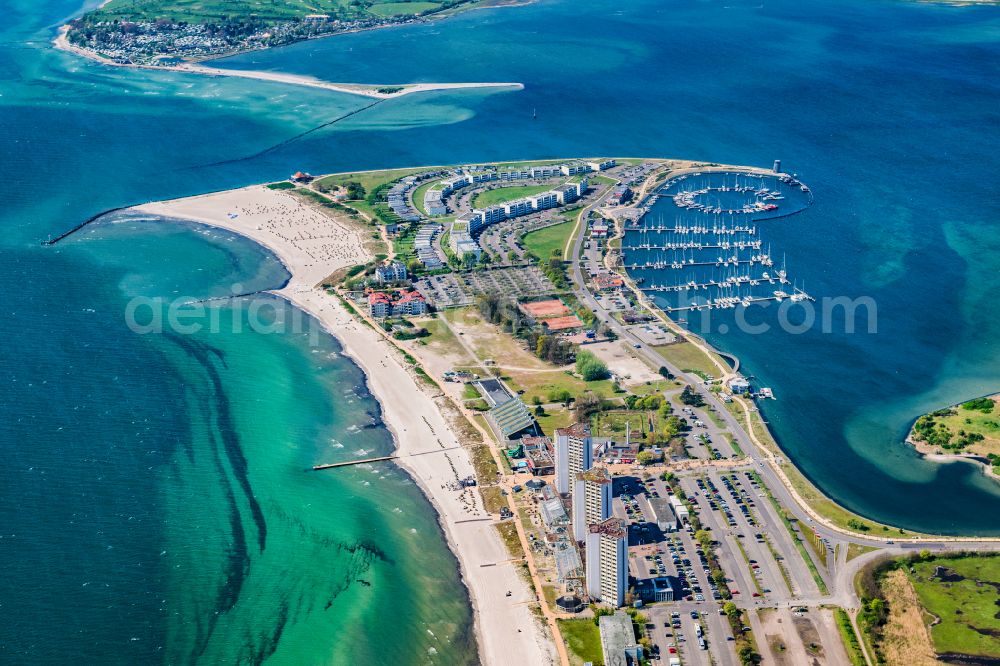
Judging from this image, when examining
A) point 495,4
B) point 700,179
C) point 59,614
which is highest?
point 495,4

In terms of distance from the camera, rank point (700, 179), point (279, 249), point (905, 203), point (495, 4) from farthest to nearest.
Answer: point (495, 4) < point (700, 179) < point (905, 203) < point (279, 249)

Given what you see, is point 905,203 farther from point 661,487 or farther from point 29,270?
point 29,270

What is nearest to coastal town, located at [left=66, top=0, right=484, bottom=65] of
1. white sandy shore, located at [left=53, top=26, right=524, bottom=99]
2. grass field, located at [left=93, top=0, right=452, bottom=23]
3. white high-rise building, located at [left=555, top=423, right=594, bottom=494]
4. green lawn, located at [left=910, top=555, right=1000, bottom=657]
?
grass field, located at [left=93, top=0, right=452, bottom=23]

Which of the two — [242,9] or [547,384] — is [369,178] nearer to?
[547,384]

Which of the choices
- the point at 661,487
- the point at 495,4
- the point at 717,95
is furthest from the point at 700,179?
the point at 495,4

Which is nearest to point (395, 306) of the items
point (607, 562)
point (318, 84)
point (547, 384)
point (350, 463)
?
point (547, 384)

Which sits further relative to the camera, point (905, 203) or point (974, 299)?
point (905, 203)

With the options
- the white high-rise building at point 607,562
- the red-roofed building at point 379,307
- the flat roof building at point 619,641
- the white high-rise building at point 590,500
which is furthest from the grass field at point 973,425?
the red-roofed building at point 379,307
